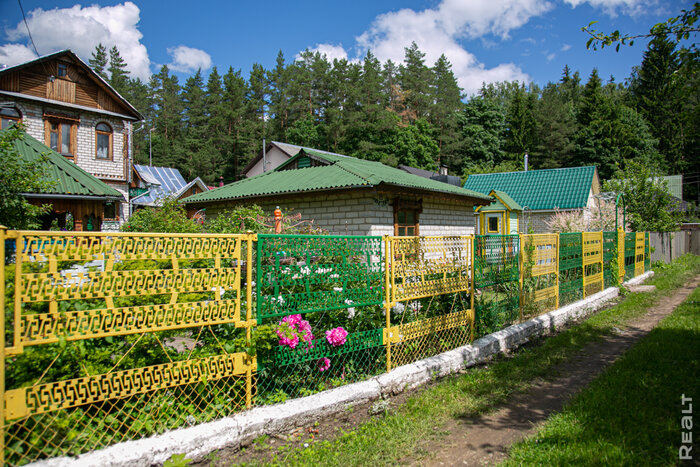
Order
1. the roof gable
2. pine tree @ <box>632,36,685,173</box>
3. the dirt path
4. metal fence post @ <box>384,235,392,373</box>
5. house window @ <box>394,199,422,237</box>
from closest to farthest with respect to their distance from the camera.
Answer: the dirt path
metal fence post @ <box>384,235,392,373</box>
house window @ <box>394,199,422,237</box>
the roof gable
pine tree @ <box>632,36,685,173</box>

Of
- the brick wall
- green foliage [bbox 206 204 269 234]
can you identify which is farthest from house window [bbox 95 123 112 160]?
green foliage [bbox 206 204 269 234]

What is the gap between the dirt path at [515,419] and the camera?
3.07 metres

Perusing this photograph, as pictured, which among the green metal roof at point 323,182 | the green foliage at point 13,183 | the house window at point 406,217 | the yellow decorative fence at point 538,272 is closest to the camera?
the green foliage at point 13,183

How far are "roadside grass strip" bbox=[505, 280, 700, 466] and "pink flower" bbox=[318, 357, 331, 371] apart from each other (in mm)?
1671

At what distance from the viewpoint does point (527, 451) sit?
3.04 meters

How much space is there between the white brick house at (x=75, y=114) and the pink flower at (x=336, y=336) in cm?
1451

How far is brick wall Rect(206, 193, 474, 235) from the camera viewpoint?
1092 centimetres

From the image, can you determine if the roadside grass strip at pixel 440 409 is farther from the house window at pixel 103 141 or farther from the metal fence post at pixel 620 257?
the house window at pixel 103 141

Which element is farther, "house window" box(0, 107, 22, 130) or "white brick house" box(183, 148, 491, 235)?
"house window" box(0, 107, 22, 130)

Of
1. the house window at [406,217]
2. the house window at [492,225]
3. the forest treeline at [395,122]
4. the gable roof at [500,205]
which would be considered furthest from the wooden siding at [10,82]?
the forest treeline at [395,122]

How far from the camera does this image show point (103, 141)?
1830 cm

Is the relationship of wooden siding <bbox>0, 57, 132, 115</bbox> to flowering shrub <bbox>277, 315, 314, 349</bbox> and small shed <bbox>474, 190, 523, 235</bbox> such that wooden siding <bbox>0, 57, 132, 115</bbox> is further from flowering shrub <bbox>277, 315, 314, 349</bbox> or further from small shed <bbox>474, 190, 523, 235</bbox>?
flowering shrub <bbox>277, 315, 314, 349</bbox>

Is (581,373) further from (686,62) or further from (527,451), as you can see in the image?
(686,62)

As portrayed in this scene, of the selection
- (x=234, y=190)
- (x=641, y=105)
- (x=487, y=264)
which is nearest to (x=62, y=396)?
(x=487, y=264)
